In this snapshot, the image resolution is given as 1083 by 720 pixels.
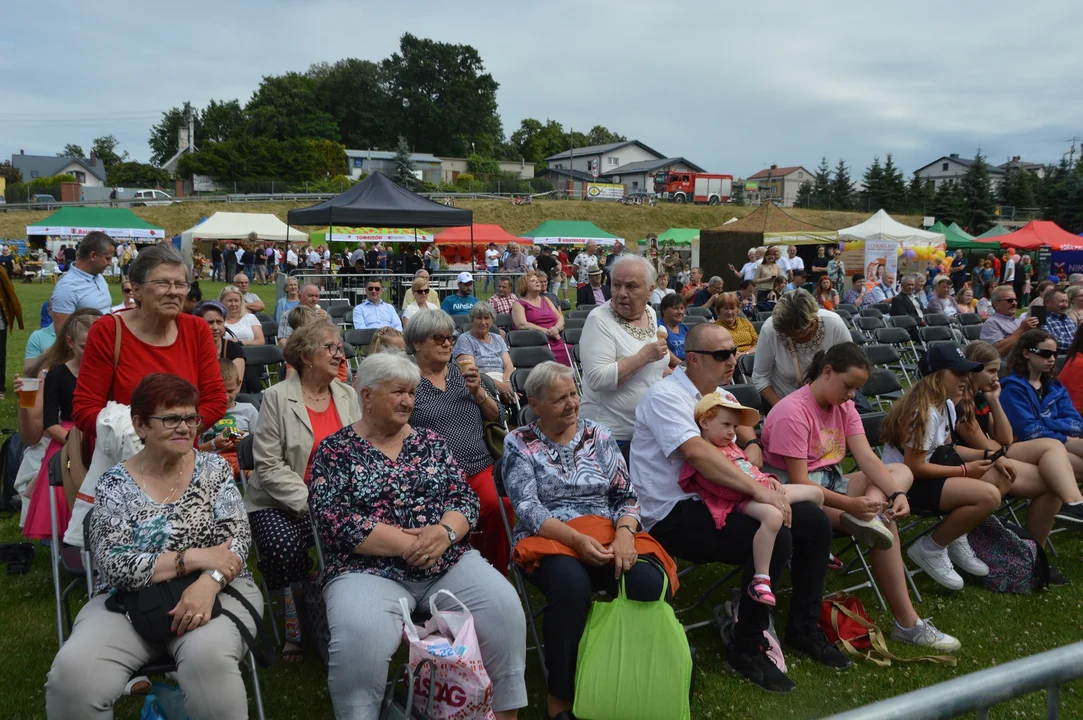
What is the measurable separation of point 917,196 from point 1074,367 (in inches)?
1977

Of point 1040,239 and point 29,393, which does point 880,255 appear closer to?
point 1040,239

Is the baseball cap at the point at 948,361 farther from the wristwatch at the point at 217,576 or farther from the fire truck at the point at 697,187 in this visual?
the fire truck at the point at 697,187

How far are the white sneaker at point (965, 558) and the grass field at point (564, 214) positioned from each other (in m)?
42.4

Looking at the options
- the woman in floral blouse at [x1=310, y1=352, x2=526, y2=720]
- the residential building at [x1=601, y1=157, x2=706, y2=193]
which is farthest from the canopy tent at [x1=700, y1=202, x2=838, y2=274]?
the residential building at [x1=601, y1=157, x2=706, y2=193]

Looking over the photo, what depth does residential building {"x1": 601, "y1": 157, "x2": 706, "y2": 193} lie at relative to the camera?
8354cm

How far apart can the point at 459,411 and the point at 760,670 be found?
6.17 ft

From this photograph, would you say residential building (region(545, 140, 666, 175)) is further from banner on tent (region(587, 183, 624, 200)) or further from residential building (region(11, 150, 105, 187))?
residential building (region(11, 150, 105, 187))

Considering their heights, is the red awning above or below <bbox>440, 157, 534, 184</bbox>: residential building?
below

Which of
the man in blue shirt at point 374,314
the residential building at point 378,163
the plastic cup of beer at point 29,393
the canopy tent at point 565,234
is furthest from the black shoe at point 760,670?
the residential building at point 378,163

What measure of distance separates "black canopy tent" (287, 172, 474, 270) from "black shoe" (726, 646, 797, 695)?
11743 mm

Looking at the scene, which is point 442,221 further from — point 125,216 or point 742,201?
point 742,201

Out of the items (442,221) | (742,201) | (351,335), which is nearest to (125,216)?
(442,221)

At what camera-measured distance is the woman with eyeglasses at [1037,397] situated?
16.7 ft

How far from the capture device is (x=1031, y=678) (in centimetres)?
117
